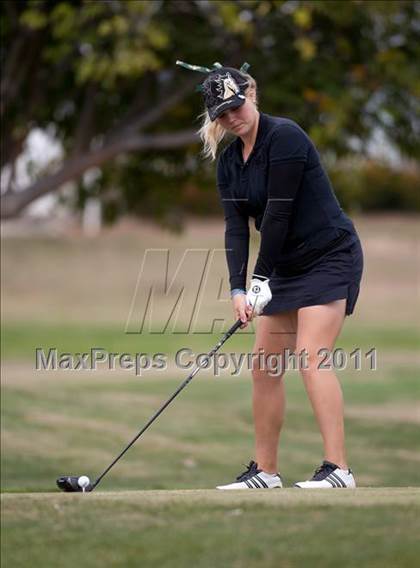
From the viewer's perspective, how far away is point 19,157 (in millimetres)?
17203

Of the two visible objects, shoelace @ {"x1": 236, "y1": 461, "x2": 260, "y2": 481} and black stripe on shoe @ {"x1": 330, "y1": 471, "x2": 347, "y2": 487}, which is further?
shoelace @ {"x1": 236, "y1": 461, "x2": 260, "y2": 481}

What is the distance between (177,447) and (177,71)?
210 inches

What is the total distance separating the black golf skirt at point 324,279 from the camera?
682 cm

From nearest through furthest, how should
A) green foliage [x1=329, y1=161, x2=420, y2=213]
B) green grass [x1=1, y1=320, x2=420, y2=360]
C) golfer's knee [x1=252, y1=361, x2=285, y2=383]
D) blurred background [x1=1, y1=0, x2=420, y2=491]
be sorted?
golfer's knee [x1=252, y1=361, x2=285, y2=383] → blurred background [x1=1, y1=0, x2=420, y2=491] → green grass [x1=1, y1=320, x2=420, y2=360] → green foliage [x1=329, y1=161, x2=420, y2=213]

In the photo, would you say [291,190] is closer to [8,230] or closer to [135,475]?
[135,475]

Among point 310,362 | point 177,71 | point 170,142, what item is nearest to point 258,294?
point 310,362

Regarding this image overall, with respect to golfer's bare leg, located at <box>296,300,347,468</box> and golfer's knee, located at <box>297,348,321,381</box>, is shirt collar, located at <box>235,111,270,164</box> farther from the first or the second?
golfer's knee, located at <box>297,348,321,381</box>

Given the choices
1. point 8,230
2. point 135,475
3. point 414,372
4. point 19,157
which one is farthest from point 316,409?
point 8,230

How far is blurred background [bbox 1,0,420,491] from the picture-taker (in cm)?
1246

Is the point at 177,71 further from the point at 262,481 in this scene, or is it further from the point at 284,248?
the point at 262,481

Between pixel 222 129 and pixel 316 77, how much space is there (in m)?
8.22

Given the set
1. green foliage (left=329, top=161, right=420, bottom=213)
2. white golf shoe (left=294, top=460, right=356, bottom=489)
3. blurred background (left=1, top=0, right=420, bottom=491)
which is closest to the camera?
white golf shoe (left=294, top=460, right=356, bottom=489)

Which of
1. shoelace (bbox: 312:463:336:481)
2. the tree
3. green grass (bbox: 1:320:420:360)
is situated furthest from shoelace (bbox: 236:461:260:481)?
green grass (bbox: 1:320:420:360)

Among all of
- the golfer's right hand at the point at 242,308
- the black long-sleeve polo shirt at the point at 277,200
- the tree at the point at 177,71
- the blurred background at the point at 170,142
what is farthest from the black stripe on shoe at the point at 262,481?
the tree at the point at 177,71
